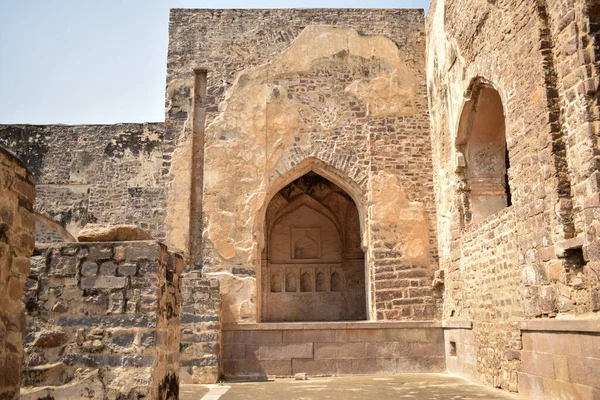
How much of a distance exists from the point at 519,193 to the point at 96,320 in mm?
4190

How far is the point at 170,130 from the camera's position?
10.3m

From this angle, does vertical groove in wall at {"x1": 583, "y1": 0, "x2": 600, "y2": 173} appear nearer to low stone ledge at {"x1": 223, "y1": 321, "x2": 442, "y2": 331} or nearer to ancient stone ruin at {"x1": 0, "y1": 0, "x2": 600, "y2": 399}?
ancient stone ruin at {"x1": 0, "y1": 0, "x2": 600, "y2": 399}

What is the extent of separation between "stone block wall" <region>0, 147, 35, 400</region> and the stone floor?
3.83 meters

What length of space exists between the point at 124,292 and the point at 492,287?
4516 millimetres

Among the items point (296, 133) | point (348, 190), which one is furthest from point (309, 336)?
point (296, 133)

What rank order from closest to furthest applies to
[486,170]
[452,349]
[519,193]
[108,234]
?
[108,234] → [519,193] → [486,170] → [452,349]

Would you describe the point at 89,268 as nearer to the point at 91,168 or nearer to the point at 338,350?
the point at 338,350

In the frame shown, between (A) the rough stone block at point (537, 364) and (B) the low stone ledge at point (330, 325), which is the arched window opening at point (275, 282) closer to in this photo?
(B) the low stone ledge at point (330, 325)

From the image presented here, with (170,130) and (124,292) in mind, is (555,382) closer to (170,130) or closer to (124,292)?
(124,292)

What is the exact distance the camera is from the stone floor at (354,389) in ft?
21.0

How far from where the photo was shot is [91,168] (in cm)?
1180

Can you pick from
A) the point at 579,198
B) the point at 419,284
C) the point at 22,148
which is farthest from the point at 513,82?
the point at 22,148

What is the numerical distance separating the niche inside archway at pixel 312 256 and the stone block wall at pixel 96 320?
9.05m

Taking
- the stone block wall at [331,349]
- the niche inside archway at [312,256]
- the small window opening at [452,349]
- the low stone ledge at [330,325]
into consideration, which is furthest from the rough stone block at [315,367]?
the niche inside archway at [312,256]
